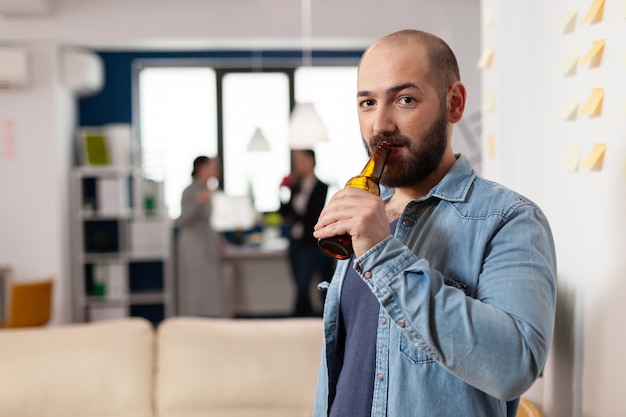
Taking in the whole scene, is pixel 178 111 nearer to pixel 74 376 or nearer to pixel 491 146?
pixel 74 376

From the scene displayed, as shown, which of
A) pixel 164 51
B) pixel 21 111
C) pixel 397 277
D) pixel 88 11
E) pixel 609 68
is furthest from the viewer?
pixel 164 51

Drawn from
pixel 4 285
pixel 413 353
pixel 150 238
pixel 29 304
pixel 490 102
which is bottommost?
pixel 4 285

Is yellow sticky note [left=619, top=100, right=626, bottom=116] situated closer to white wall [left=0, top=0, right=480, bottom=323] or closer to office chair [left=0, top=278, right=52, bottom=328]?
office chair [left=0, top=278, right=52, bottom=328]

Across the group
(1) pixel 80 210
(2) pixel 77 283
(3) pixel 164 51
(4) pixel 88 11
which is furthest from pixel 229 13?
(2) pixel 77 283

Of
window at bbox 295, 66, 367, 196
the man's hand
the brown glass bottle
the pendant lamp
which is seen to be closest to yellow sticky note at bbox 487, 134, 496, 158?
the brown glass bottle

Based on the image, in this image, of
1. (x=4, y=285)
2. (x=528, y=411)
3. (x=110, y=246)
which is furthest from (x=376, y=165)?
(x=110, y=246)

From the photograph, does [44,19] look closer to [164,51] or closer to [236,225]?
[164,51]

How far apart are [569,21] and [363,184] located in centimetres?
96

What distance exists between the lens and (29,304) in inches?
201

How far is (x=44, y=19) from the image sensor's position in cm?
609

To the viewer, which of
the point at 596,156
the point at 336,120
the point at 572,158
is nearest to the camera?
the point at 596,156

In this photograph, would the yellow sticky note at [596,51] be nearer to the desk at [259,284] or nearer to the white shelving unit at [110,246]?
the desk at [259,284]

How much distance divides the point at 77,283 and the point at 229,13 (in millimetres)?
2947

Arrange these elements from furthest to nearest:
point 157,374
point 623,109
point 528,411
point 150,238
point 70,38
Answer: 1. point 150,238
2. point 70,38
3. point 157,374
4. point 528,411
5. point 623,109
